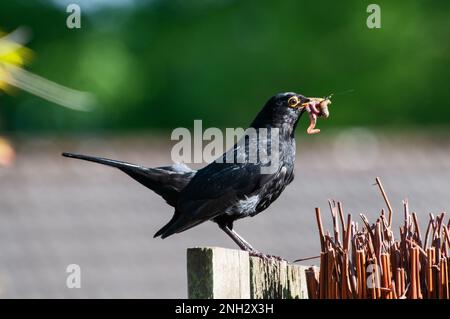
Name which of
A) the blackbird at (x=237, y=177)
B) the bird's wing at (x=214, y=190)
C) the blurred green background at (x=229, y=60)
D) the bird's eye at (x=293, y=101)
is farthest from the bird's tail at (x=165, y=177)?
the blurred green background at (x=229, y=60)

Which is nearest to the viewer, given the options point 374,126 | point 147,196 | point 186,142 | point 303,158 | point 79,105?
point 79,105

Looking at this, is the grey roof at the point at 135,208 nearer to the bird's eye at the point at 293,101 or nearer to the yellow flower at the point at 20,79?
the bird's eye at the point at 293,101

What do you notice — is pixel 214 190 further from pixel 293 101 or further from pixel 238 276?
pixel 238 276

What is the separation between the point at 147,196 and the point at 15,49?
8.62 meters

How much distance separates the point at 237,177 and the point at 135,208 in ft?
23.5

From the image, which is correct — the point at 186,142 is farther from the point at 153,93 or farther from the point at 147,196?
the point at 153,93

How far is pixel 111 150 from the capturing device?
12.9m

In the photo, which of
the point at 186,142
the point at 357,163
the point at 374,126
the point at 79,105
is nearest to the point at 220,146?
the point at 186,142

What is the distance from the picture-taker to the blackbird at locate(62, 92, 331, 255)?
16.2ft

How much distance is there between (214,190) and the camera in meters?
4.95

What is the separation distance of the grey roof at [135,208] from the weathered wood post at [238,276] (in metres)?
7.21

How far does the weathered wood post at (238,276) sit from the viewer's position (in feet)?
10.7

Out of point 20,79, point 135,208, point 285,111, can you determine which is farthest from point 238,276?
point 135,208

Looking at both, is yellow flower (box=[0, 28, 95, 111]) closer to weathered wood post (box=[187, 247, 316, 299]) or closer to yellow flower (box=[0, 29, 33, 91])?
yellow flower (box=[0, 29, 33, 91])
